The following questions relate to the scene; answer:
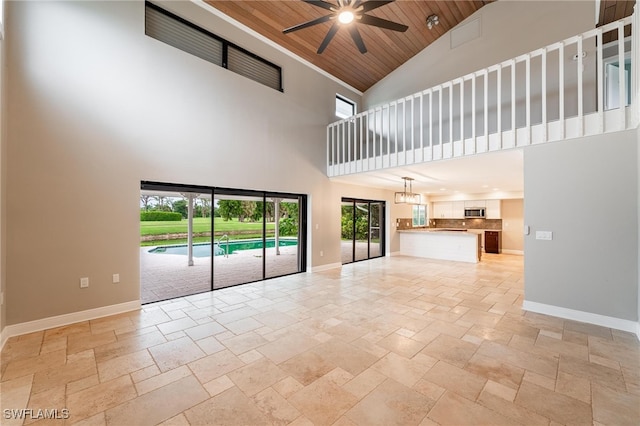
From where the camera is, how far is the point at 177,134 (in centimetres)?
439

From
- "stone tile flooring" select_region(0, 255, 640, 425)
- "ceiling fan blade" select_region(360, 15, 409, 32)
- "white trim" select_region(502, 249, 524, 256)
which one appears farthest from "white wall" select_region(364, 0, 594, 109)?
"white trim" select_region(502, 249, 524, 256)

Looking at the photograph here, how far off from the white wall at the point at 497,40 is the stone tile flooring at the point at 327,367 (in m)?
5.18

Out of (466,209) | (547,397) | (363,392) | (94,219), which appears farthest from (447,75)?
(94,219)

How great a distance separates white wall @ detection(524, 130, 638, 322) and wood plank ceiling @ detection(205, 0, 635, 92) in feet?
8.23

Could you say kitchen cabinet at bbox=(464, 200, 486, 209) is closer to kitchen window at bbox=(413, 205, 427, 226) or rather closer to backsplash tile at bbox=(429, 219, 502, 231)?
backsplash tile at bbox=(429, 219, 502, 231)

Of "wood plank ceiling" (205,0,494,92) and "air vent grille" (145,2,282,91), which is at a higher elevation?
"wood plank ceiling" (205,0,494,92)

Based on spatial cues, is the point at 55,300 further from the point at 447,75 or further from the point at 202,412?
the point at 447,75

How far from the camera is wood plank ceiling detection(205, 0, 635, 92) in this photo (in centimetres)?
487

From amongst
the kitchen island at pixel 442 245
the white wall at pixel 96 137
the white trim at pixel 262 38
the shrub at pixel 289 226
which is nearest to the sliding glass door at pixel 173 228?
the white wall at pixel 96 137

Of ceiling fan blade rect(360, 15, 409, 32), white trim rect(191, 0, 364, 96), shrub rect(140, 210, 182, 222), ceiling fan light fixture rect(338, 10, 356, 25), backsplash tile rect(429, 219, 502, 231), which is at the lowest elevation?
backsplash tile rect(429, 219, 502, 231)

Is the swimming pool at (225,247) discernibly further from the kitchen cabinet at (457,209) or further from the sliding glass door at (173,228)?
the kitchen cabinet at (457,209)

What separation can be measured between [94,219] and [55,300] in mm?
1107

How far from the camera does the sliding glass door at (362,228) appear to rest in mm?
7922

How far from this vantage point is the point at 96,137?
3676 mm
